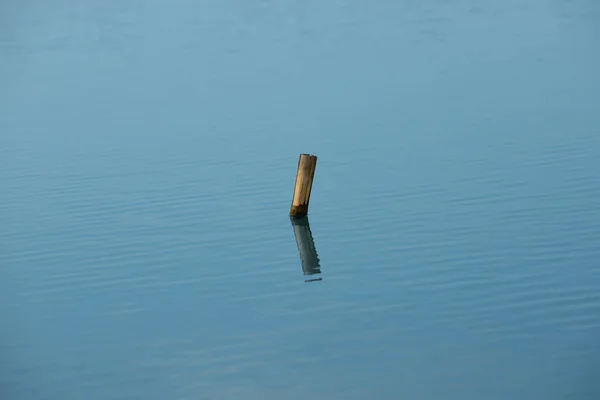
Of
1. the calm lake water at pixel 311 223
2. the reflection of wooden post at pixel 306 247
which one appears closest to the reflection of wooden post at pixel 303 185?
the reflection of wooden post at pixel 306 247

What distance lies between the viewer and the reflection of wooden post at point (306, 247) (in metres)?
20.7

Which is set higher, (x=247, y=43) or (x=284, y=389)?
(x=247, y=43)

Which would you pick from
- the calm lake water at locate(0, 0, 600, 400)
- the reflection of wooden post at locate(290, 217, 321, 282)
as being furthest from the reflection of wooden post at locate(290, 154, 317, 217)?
the calm lake water at locate(0, 0, 600, 400)

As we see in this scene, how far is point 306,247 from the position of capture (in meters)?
→ 22.1

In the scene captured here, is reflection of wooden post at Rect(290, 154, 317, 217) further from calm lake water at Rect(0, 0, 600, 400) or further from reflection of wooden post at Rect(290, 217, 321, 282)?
calm lake water at Rect(0, 0, 600, 400)

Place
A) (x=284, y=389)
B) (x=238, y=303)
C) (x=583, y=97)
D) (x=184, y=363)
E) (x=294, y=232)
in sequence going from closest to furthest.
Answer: (x=284, y=389) → (x=184, y=363) → (x=238, y=303) → (x=294, y=232) → (x=583, y=97)

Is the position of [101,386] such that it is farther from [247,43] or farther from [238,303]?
[247,43]

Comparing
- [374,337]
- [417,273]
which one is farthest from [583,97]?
[374,337]

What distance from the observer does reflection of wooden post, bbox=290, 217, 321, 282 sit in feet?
68.1

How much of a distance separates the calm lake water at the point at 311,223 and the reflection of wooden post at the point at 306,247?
0.35 feet

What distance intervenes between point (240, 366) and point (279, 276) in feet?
15.0

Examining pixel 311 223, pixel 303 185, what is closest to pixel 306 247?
pixel 311 223

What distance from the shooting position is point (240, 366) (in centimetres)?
1585

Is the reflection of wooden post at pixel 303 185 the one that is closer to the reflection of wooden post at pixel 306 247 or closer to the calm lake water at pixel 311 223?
the reflection of wooden post at pixel 306 247
